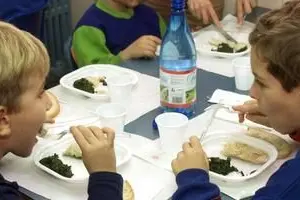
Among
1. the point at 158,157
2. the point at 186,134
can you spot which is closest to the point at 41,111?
the point at 158,157

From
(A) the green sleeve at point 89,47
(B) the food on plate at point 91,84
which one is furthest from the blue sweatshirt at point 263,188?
(A) the green sleeve at point 89,47

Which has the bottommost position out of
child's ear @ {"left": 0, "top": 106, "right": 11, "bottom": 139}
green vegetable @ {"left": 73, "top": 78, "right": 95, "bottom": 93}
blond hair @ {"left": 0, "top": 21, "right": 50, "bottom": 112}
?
green vegetable @ {"left": 73, "top": 78, "right": 95, "bottom": 93}

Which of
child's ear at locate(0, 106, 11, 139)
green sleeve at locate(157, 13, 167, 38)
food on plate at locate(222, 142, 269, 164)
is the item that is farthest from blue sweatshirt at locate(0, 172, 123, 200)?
green sleeve at locate(157, 13, 167, 38)

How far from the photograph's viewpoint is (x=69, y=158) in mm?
1427

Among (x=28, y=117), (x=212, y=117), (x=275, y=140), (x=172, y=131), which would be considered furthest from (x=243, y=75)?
(x=28, y=117)

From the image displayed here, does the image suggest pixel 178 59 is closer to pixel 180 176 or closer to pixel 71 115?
pixel 71 115

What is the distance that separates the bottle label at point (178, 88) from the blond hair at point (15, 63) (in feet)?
1.42

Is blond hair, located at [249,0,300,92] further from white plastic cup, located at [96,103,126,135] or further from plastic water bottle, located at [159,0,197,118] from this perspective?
white plastic cup, located at [96,103,126,135]

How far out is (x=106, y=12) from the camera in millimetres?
2311

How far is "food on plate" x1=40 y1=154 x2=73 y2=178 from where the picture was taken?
1.34m

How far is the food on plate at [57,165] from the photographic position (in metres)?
1.34

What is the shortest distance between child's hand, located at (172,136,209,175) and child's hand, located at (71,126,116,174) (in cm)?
16

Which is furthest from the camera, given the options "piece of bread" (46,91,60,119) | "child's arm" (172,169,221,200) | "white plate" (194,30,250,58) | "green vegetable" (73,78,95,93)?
"white plate" (194,30,250,58)

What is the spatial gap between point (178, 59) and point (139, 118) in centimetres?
21
